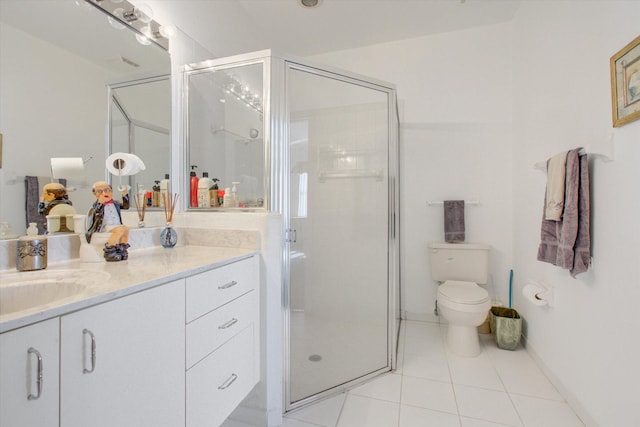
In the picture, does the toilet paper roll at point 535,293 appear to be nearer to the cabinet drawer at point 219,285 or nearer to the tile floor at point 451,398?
the tile floor at point 451,398

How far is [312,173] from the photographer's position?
6.28ft

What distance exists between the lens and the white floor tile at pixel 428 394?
1.55 metres

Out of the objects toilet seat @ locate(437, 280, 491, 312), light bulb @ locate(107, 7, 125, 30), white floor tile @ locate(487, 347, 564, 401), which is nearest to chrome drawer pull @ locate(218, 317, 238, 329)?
light bulb @ locate(107, 7, 125, 30)

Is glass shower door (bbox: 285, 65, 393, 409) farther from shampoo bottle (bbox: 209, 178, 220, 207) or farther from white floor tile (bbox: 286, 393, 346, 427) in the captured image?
shampoo bottle (bbox: 209, 178, 220, 207)

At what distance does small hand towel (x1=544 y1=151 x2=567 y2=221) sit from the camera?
150 cm

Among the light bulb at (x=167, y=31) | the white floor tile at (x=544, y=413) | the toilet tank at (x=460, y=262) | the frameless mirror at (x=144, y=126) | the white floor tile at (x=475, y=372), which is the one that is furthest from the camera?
the toilet tank at (x=460, y=262)

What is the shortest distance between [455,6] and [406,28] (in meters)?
0.42

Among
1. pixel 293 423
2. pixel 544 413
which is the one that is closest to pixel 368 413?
pixel 293 423

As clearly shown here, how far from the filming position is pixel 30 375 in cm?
54

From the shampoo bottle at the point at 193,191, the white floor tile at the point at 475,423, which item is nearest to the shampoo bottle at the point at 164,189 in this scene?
the shampoo bottle at the point at 193,191

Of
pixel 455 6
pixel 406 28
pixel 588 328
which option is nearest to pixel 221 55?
pixel 406 28

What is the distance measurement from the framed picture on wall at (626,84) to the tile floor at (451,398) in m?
1.49

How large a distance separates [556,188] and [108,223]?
7.28ft

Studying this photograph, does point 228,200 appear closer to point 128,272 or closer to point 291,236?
point 291,236
